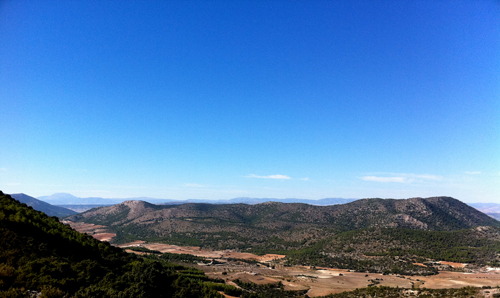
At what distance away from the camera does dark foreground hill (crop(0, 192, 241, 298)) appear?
22062 mm

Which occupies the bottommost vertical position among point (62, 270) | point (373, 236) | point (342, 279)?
point (342, 279)

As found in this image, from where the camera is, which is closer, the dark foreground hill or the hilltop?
the dark foreground hill

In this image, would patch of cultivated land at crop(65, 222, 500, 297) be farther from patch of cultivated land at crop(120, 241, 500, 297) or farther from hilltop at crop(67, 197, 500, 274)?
hilltop at crop(67, 197, 500, 274)

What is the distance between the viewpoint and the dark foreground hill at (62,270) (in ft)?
72.4

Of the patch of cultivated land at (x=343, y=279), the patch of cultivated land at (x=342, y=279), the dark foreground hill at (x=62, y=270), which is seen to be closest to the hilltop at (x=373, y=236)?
the patch of cultivated land at (x=342, y=279)

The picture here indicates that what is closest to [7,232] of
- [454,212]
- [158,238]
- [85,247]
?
[85,247]

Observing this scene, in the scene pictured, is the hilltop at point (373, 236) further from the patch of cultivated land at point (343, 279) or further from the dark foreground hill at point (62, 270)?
the dark foreground hill at point (62, 270)

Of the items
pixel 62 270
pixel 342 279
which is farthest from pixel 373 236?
pixel 62 270

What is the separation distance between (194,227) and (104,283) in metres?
178

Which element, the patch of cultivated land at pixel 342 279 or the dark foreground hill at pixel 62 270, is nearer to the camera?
the dark foreground hill at pixel 62 270

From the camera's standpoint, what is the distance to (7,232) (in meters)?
31.3

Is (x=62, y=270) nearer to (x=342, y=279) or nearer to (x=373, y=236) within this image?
(x=342, y=279)

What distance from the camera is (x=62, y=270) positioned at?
2620 centimetres

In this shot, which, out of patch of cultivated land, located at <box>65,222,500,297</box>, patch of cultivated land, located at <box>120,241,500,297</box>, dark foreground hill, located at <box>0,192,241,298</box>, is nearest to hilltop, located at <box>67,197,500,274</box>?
patch of cultivated land, located at <box>65,222,500,297</box>
